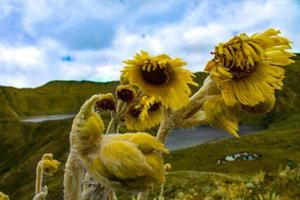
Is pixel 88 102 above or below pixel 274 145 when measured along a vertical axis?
above

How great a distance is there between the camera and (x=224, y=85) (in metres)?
3.08

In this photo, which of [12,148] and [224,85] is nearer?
[224,85]

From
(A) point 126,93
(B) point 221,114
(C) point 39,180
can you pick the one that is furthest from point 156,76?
(C) point 39,180

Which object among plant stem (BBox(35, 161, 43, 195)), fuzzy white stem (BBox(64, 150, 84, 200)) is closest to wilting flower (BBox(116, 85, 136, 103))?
plant stem (BBox(35, 161, 43, 195))

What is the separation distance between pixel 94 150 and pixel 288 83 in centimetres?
20297

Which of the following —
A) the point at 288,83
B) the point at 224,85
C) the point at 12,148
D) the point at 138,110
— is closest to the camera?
the point at 224,85

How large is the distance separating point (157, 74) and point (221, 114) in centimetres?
95

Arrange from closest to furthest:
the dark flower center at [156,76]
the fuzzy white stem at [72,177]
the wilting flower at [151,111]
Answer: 1. the fuzzy white stem at [72,177]
2. the dark flower center at [156,76]
3. the wilting flower at [151,111]

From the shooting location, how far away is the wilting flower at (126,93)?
3842 mm

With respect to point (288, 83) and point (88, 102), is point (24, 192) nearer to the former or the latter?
point (88, 102)

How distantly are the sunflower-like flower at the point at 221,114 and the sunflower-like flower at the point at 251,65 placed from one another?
0.05m

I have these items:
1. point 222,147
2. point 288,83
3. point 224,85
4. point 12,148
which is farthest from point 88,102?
point 288,83

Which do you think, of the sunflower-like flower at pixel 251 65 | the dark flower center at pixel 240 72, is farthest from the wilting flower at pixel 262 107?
the dark flower center at pixel 240 72

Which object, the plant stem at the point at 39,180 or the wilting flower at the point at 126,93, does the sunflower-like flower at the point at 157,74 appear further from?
the plant stem at the point at 39,180
